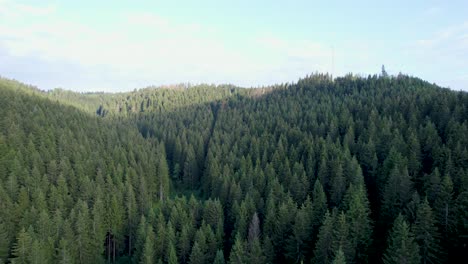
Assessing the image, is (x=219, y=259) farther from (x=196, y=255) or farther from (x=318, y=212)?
(x=318, y=212)

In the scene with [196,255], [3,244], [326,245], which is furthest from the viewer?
[3,244]

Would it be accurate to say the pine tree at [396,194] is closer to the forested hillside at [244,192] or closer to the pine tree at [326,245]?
the forested hillside at [244,192]

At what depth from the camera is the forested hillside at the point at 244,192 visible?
156ft

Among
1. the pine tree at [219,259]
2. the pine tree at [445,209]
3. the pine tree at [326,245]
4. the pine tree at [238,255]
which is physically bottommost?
the pine tree at [219,259]

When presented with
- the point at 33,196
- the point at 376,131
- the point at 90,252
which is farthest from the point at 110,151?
the point at 376,131

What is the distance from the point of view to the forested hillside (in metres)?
47.6

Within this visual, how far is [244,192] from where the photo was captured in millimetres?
73750

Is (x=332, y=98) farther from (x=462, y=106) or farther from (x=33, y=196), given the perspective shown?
(x=33, y=196)

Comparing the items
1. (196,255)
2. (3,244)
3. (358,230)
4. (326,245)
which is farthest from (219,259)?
(3,244)

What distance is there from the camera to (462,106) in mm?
89375

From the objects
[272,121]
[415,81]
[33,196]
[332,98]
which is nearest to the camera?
[33,196]

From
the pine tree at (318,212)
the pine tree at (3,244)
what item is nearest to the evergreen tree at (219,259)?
the pine tree at (318,212)

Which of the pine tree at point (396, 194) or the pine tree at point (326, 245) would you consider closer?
the pine tree at point (326, 245)

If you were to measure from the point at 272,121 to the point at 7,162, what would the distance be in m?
80.9
